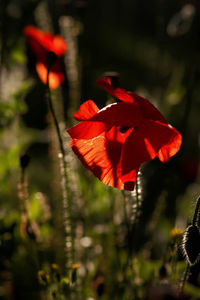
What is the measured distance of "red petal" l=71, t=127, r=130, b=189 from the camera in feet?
2.13

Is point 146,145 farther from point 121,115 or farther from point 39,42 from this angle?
point 39,42

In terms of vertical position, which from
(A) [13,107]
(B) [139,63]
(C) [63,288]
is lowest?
(B) [139,63]

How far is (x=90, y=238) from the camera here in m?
1.25

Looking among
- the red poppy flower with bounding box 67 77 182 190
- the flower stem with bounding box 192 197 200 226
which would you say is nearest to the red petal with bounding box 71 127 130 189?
the red poppy flower with bounding box 67 77 182 190

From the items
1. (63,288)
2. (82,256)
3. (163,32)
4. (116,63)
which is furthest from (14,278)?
(116,63)

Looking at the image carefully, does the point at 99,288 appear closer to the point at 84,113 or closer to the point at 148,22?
the point at 84,113

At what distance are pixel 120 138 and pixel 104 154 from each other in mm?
44

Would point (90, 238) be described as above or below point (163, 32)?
below

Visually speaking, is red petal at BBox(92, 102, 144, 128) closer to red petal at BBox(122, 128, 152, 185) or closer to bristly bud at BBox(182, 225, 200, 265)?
red petal at BBox(122, 128, 152, 185)

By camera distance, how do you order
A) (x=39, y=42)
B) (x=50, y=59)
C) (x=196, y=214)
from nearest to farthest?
(x=196, y=214), (x=50, y=59), (x=39, y=42)

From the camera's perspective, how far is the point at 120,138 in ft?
2.33

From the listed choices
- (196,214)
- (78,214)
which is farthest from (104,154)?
(78,214)

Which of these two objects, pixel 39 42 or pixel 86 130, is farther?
pixel 39 42

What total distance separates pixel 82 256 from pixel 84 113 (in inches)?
24.7
